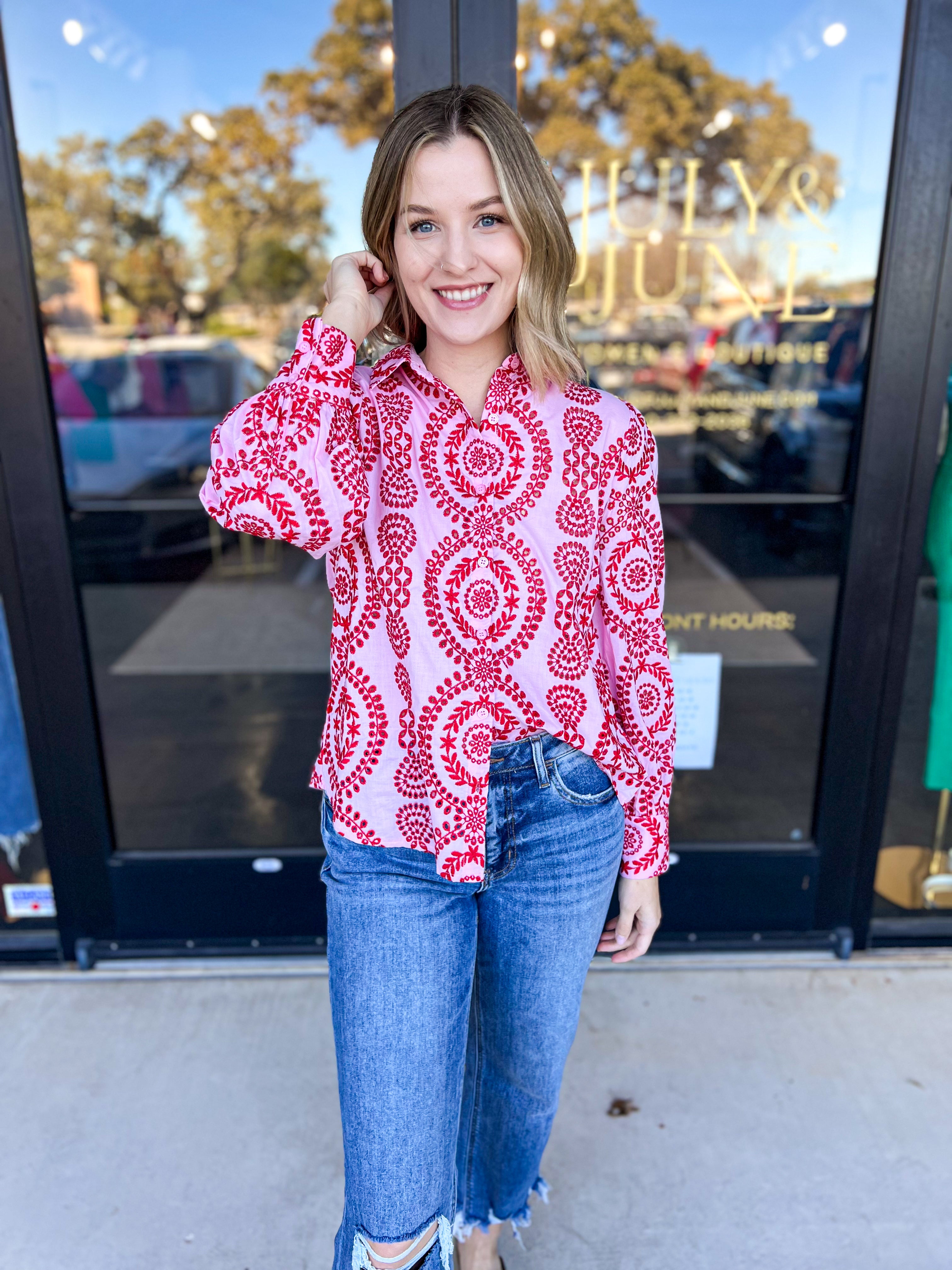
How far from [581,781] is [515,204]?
0.82 m

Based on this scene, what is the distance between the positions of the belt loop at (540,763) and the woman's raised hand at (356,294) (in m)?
0.63

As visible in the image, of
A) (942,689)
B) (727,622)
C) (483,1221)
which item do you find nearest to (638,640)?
(483,1221)

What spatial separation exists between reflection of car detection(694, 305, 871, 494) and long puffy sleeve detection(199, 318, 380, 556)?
5.15 ft

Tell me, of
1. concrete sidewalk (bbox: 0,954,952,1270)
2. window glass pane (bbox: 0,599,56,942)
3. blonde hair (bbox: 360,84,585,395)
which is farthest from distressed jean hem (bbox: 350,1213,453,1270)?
window glass pane (bbox: 0,599,56,942)

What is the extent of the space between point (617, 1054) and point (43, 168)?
4416 millimetres

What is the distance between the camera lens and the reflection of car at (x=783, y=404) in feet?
8.25

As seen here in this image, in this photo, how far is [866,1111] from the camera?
83.3 inches

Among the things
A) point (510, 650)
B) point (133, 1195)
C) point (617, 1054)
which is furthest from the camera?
point (617, 1054)

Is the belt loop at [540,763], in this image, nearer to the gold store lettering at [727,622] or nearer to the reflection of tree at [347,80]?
the gold store lettering at [727,622]

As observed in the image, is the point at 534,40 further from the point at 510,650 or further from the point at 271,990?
the point at 271,990

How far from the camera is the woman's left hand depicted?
1519 mm

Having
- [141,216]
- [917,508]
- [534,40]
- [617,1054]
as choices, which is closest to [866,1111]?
[617,1054]

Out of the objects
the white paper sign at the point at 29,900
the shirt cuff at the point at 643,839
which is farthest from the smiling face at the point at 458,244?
the white paper sign at the point at 29,900

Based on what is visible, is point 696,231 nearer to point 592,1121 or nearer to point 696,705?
point 696,705
